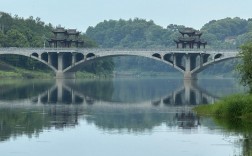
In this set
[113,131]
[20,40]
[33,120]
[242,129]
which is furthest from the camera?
[20,40]

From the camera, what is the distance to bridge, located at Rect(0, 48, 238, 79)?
157m

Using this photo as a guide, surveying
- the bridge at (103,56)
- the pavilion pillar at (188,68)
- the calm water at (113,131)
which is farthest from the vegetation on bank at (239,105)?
the pavilion pillar at (188,68)

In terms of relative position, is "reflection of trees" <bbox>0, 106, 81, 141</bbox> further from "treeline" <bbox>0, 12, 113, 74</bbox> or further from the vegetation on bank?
"treeline" <bbox>0, 12, 113, 74</bbox>

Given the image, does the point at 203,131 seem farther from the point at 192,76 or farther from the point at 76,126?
the point at 192,76

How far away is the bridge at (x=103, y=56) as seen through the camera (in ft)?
516

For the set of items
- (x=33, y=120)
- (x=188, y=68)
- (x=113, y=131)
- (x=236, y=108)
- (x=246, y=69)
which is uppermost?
(x=188, y=68)

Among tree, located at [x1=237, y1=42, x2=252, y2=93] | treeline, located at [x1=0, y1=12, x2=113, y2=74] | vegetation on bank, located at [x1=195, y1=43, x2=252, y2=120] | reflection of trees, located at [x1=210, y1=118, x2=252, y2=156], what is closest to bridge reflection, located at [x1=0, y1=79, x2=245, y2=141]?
reflection of trees, located at [x1=210, y1=118, x2=252, y2=156]

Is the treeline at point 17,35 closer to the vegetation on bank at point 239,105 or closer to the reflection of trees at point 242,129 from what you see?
the vegetation on bank at point 239,105

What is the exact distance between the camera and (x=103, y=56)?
6412 inches

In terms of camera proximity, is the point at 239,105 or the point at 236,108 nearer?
the point at 239,105

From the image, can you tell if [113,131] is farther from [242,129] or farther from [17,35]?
[17,35]

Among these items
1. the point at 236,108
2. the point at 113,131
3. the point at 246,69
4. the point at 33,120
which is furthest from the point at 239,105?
the point at 33,120

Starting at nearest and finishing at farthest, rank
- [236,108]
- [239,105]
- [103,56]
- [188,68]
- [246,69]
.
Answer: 1. [239,105]
2. [236,108]
3. [246,69]
4. [188,68]
5. [103,56]

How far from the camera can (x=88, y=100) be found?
287 ft
